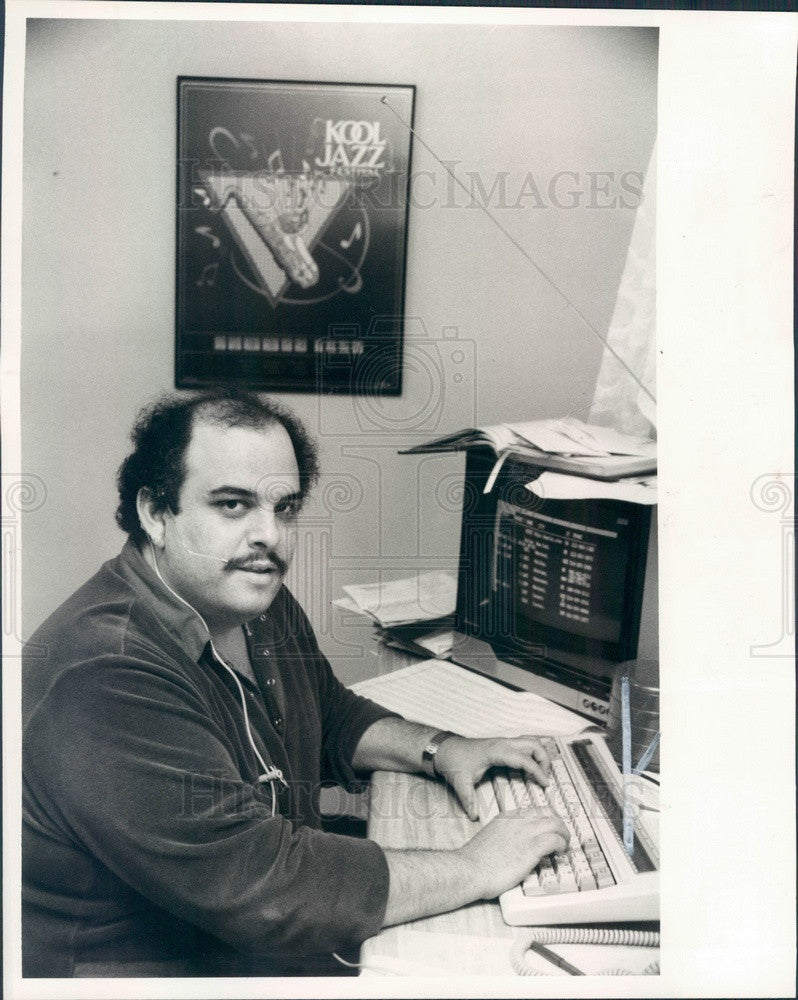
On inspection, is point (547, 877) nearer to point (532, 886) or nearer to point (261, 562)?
point (532, 886)

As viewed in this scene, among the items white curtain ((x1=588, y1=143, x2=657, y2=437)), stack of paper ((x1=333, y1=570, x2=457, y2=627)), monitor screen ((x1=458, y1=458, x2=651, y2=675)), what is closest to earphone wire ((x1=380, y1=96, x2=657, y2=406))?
white curtain ((x1=588, y1=143, x2=657, y2=437))

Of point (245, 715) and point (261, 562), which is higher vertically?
point (261, 562)

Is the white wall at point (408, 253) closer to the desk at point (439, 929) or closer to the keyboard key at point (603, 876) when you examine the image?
the desk at point (439, 929)

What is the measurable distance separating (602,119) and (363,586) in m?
0.61

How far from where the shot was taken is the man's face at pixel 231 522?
100 centimetres

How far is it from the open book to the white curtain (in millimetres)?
21

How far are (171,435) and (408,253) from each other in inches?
13.5

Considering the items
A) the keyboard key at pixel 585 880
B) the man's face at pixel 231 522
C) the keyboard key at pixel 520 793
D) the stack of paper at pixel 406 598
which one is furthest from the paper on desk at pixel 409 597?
the keyboard key at pixel 585 880

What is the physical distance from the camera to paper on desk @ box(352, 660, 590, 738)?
1028 millimetres

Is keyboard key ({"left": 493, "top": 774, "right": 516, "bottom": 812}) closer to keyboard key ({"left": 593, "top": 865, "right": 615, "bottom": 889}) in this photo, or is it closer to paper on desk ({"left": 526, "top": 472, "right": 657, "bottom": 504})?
keyboard key ({"left": 593, "top": 865, "right": 615, "bottom": 889})

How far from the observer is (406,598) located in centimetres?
104

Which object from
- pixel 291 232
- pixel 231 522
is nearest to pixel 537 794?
pixel 231 522

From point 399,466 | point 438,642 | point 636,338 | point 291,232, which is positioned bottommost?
point 438,642

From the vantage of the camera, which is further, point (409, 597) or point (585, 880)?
point (409, 597)
